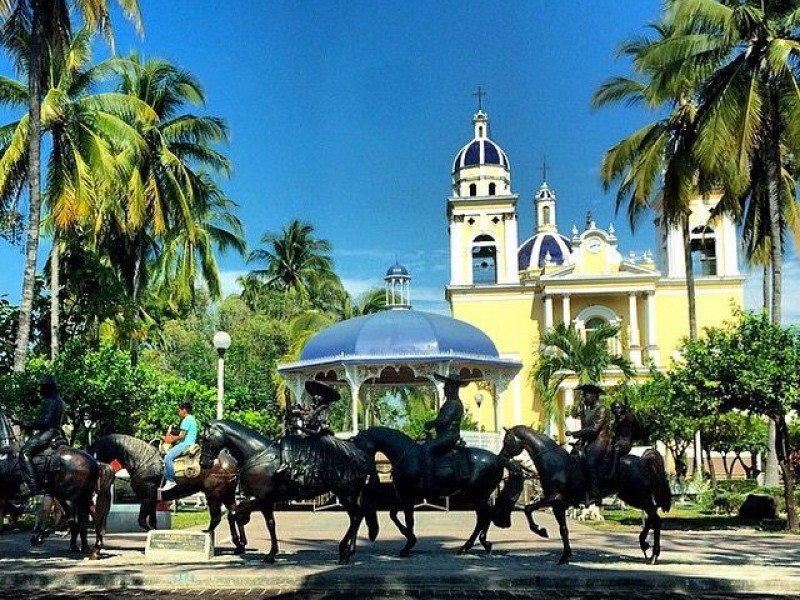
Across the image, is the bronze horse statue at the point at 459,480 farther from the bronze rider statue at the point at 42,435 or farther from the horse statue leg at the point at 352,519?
the bronze rider statue at the point at 42,435

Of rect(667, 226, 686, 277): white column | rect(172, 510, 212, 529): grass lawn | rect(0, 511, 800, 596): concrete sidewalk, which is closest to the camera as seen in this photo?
rect(0, 511, 800, 596): concrete sidewalk

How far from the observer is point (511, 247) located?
5291 centimetres

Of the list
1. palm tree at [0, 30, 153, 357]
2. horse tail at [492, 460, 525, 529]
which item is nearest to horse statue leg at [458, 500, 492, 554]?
horse tail at [492, 460, 525, 529]

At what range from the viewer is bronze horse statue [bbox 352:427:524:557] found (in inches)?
477

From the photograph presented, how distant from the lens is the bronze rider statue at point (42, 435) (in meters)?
12.0

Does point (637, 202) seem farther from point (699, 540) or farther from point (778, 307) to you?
point (699, 540)

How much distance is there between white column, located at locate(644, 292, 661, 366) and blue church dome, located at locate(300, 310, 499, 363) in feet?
79.9

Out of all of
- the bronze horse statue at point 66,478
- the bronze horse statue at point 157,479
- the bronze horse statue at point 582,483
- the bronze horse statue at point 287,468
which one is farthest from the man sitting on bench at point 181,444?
the bronze horse statue at point 582,483

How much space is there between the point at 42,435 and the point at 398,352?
14277 mm

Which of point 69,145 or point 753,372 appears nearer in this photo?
point 753,372

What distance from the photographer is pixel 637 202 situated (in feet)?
88.5

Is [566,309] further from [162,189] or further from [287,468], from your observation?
[287,468]

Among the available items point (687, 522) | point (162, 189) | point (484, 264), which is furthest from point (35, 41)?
point (484, 264)

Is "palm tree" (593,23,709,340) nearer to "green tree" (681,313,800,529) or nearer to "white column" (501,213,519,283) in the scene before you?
"green tree" (681,313,800,529)
